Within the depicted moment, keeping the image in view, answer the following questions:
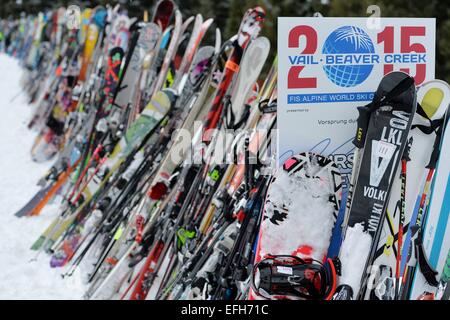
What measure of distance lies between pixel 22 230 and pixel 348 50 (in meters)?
3.65

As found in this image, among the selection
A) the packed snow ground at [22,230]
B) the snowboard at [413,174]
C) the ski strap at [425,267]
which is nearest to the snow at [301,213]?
the snowboard at [413,174]

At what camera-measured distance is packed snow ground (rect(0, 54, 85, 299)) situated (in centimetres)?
354

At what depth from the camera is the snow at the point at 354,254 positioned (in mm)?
1853

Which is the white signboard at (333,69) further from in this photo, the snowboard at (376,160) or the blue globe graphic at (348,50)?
the snowboard at (376,160)

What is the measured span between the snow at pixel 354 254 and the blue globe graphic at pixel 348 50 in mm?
567

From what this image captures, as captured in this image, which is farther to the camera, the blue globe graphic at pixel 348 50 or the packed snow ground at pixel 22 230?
the packed snow ground at pixel 22 230

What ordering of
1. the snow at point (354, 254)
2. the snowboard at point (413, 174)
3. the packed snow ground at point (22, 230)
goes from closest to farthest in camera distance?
1. the snow at point (354, 254)
2. the snowboard at point (413, 174)
3. the packed snow ground at point (22, 230)

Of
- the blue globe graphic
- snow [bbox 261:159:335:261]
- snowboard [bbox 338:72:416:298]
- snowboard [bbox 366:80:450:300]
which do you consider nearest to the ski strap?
snowboard [bbox 366:80:450:300]

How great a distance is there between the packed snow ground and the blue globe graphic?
7.83 feet

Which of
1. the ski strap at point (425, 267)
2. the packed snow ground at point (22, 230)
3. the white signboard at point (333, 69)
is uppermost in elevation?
the white signboard at point (333, 69)

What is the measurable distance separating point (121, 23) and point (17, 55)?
45.8ft

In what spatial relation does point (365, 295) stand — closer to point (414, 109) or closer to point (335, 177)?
point (335, 177)

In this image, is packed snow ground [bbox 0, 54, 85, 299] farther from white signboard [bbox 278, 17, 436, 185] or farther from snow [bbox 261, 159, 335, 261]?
white signboard [bbox 278, 17, 436, 185]

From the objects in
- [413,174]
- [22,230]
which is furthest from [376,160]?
[22,230]
